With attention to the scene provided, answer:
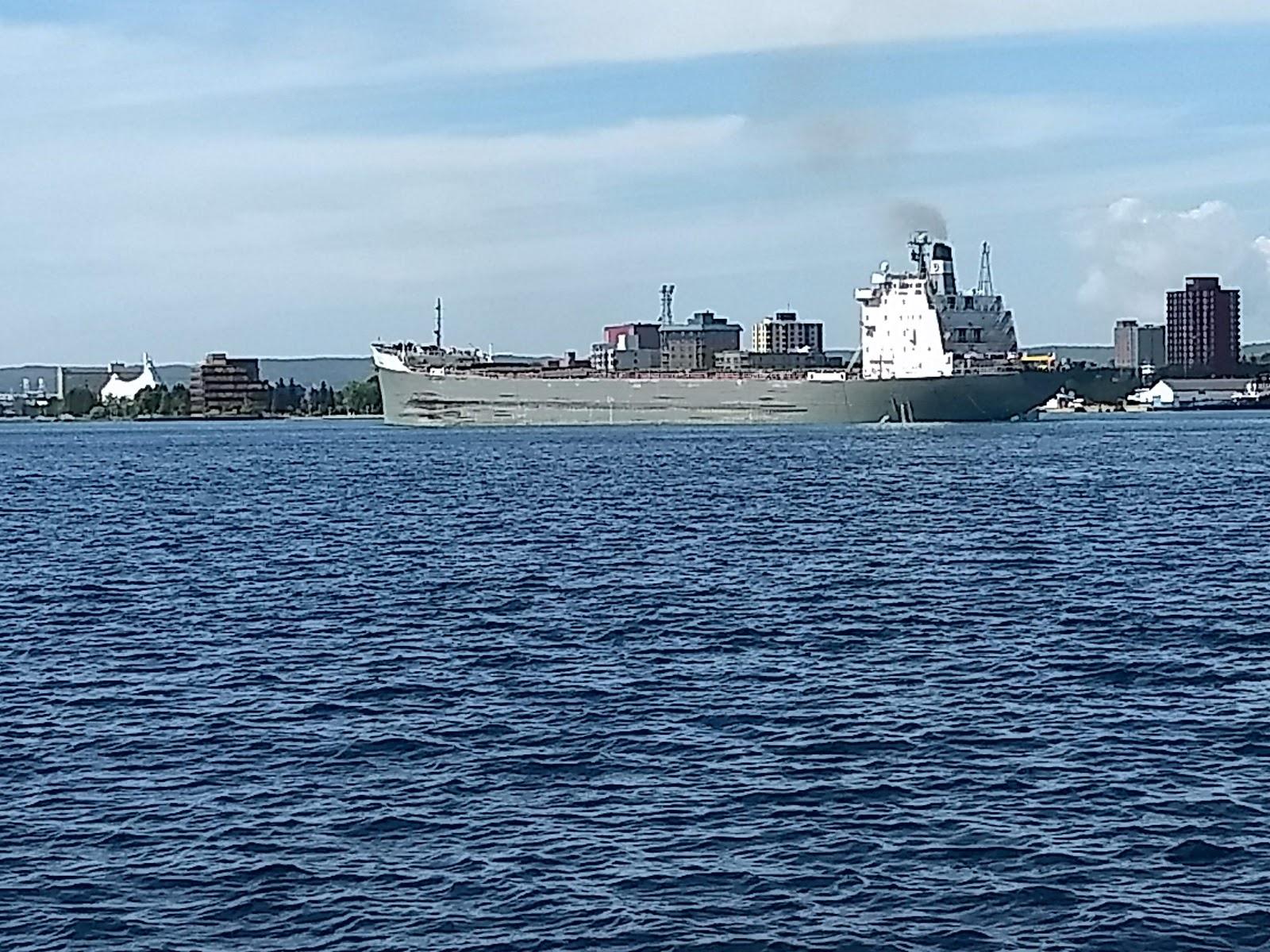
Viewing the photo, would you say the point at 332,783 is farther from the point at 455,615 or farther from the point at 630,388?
the point at 630,388

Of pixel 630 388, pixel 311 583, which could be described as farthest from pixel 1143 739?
pixel 630 388

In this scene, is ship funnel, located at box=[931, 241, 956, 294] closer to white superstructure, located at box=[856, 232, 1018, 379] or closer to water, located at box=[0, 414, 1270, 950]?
white superstructure, located at box=[856, 232, 1018, 379]

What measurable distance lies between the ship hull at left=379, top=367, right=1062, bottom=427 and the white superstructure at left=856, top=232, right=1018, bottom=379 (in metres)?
1.78

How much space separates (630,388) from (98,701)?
103 m

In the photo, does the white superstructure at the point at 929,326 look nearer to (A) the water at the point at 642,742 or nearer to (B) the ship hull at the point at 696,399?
(B) the ship hull at the point at 696,399

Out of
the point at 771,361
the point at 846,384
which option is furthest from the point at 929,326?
the point at 771,361

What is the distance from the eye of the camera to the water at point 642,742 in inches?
500

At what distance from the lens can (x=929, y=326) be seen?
111312 mm

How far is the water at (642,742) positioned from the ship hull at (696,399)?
68450mm

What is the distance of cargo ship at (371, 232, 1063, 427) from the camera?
356 feet

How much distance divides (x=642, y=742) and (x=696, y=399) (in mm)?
102389

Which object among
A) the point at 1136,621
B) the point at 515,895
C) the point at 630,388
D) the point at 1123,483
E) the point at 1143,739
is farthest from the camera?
the point at 630,388

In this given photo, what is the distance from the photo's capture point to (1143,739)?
1730 cm

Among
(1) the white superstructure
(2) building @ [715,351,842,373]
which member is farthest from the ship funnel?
(2) building @ [715,351,842,373]
